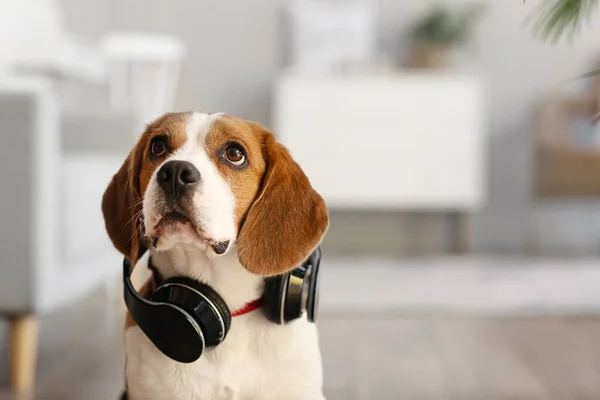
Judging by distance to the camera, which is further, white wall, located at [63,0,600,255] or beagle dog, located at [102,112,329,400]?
white wall, located at [63,0,600,255]

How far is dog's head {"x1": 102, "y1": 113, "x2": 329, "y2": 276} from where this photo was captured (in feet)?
2.73

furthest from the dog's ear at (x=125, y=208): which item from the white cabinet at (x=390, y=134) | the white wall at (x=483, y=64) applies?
the white wall at (x=483, y=64)

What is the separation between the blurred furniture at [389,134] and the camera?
393 cm

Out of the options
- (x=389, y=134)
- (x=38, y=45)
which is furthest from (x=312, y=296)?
(x=389, y=134)

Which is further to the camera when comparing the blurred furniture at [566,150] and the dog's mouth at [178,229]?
the blurred furniture at [566,150]

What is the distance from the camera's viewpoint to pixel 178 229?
0.84m

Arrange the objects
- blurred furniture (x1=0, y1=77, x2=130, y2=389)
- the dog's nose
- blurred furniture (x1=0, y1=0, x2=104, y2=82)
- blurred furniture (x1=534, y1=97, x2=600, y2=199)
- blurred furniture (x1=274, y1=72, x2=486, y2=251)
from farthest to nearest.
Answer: blurred furniture (x1=274, y1=72, x2=486, y2=251), blurred furniture (x1=534, y1=97, x2=600, y2=199), blurred furniture (x1=0, y1=0, x2=104, y2=82), blurred furniture (x1=0, y1=77, x2=130, y2=389), the dog's nose

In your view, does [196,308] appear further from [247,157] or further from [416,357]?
[416,357]

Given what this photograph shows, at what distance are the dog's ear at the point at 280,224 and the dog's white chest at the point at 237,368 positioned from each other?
10 cm

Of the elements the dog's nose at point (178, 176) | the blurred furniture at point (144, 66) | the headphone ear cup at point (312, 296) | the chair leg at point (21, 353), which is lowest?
the chair leg at point (21, 353)

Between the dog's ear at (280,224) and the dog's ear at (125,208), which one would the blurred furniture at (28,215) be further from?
the dog's ear at (280,224)

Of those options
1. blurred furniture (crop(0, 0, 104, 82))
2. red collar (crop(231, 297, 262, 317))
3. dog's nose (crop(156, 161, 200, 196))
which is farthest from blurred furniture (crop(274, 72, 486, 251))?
dog's nose (crop(156, 161, 200, 196))

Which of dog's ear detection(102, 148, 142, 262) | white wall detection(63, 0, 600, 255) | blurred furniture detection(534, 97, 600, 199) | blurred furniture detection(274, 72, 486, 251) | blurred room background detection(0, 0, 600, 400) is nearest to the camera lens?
dog's ear detection(102, 148, 142, 262)

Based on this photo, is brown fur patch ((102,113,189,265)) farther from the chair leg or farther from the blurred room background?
the blurred room background
